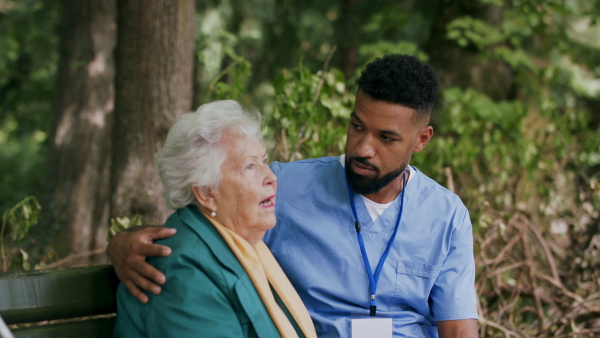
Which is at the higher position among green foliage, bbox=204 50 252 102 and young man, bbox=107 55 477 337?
green foliage, bbox=204 50 252 102

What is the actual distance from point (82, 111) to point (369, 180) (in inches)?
205

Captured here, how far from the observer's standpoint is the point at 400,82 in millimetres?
2410

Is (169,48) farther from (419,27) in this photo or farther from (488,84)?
(419,27)

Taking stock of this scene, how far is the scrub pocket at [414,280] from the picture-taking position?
2.51 m

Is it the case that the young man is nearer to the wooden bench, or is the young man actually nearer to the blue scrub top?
the blue scrub top

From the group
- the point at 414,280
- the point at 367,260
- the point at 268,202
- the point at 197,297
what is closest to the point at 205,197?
the point at 268,202

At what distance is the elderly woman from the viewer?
1907 millimetres

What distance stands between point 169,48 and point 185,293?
2007mm

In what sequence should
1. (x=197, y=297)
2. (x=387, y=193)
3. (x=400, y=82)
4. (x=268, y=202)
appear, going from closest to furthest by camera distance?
(x=197, y=297) < (x=268, y=202) < (x=400, y=82) < (x=387, y=193)

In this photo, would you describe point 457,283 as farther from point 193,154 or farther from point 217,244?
point 193,154

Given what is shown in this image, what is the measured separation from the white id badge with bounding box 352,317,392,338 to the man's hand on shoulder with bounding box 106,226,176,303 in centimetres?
88

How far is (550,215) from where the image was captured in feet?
15.4

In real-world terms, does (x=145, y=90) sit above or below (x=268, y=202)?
above

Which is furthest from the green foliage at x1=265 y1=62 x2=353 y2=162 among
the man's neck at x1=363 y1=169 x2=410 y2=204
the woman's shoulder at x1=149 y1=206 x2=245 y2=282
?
the woman's shoulder at x1=149 y1=206 x2=245 y2=282
